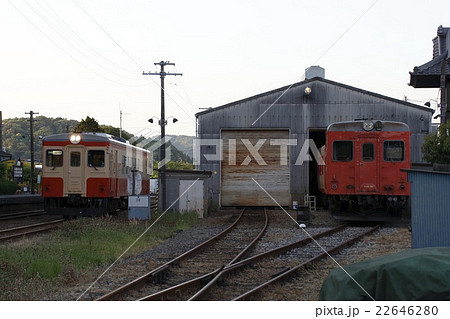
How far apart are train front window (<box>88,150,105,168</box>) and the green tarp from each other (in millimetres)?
16108

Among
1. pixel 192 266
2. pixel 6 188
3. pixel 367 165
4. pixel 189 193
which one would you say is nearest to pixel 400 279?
pixel 192 266

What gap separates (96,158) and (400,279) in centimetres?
1688

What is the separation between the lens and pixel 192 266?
36.1ft

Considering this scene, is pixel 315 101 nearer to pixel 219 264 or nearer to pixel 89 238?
pixel 89 238

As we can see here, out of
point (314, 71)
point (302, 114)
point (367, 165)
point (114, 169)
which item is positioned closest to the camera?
point (367, 165)

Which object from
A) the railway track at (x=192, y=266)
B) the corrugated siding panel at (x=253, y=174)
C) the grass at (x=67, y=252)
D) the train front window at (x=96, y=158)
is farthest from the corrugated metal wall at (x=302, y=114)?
the railway track at (x=192, y=266)

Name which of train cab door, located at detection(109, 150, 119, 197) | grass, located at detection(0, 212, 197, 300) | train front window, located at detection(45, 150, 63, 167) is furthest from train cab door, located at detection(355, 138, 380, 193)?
train front window, located at detection(45, 150, 63, 167)

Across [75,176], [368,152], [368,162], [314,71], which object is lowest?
[75,176]

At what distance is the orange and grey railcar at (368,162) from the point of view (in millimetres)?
19703

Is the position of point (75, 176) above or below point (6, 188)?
above

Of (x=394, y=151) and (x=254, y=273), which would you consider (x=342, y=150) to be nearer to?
Answer: (x=394, y=151)

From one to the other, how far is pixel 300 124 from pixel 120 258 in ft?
66.9

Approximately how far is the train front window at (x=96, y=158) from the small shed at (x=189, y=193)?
4767mm

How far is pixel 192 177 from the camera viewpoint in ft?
81.7
